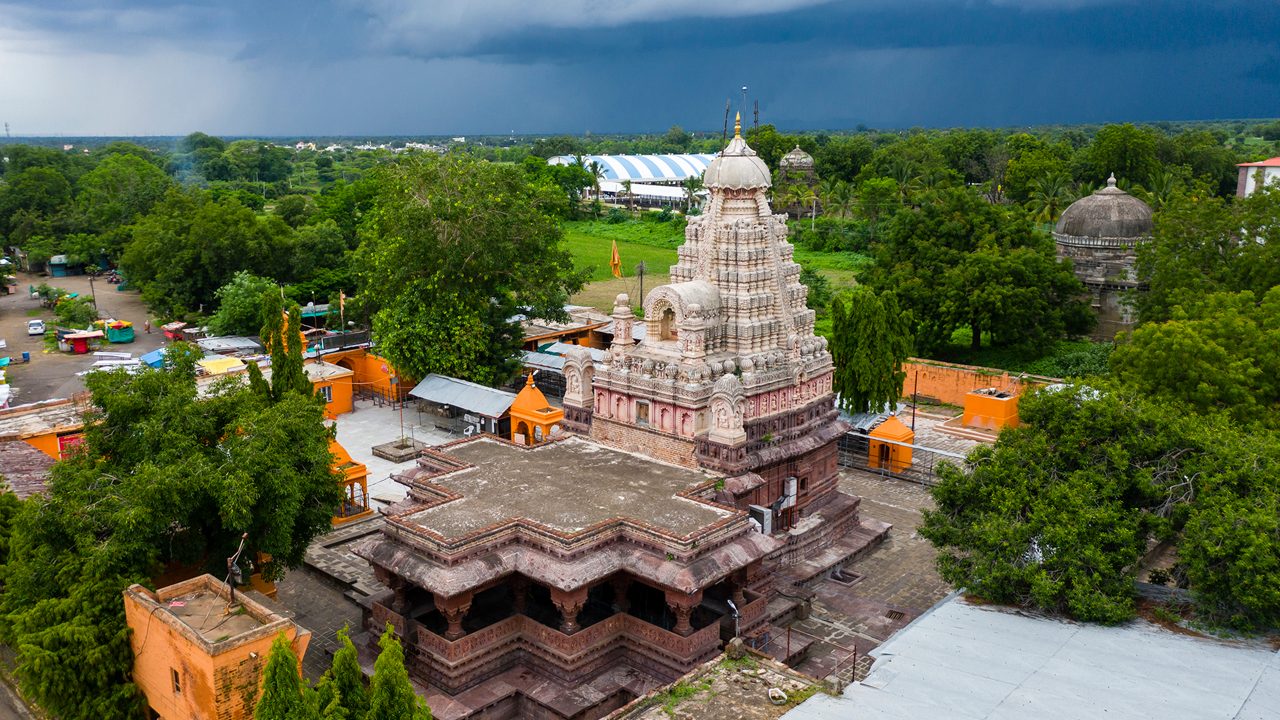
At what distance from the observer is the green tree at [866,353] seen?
29.6 metres

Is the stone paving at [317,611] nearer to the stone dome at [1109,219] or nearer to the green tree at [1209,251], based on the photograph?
the green tree at [1209,251]

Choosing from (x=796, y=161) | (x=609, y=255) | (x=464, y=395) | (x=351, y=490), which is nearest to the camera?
(x=351, y=490)

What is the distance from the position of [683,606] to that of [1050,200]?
4617 cm

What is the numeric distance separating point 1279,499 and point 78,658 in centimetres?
1904

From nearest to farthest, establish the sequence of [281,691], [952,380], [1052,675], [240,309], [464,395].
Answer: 1. [281,691]
2. [1052,675]
3. [464,395]
4. [952,380]
5. [240,309]

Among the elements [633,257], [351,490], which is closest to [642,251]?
[633,257]

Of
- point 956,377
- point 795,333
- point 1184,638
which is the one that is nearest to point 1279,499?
point 1184,638

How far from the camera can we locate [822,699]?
41.6 ft

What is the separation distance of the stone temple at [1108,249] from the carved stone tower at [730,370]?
2331cm

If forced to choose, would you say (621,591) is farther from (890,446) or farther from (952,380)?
(952,380)

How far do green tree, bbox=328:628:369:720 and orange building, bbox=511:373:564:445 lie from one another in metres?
16.9

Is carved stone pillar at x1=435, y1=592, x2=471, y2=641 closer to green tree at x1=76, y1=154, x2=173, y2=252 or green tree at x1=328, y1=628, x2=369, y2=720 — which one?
green tree at x1=328, y1=628, x2=369, y2=720

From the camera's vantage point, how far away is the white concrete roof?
1218 cm

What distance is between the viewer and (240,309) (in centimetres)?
4128
